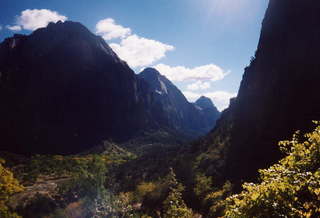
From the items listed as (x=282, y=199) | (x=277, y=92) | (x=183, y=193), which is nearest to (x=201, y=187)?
(x=183, y=193)

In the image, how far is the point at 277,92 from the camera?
45625mm

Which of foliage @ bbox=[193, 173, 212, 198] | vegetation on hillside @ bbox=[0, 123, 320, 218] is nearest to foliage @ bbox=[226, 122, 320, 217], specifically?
vegetation on hillside @ bbox=[0, 123, 320, 218]

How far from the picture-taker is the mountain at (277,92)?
3931cm

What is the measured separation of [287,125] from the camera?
131 ft

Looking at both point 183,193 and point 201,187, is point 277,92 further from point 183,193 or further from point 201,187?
point 183,193

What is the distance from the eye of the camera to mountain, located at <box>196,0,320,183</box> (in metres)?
39.3

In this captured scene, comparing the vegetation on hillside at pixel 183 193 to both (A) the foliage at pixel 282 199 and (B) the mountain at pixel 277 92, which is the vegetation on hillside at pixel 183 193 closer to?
(A) the foliage at pixel 282 199

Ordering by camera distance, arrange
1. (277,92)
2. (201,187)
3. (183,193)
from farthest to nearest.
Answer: (277,92) < (183,193) < (201,187)

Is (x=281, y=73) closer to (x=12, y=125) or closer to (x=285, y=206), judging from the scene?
(x=285, y=206)

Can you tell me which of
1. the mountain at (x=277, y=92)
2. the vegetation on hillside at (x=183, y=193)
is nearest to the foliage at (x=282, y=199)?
the vegetation on hillside at (x=183, y=193)

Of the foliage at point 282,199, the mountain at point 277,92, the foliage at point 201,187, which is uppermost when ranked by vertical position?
the mountain at point 277,92

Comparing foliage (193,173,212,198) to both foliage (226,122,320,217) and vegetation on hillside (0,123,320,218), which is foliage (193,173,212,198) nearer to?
vegetation on hillside (0,123,320,218)

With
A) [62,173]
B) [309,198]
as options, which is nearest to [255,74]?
[309,198]

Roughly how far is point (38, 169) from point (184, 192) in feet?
304
